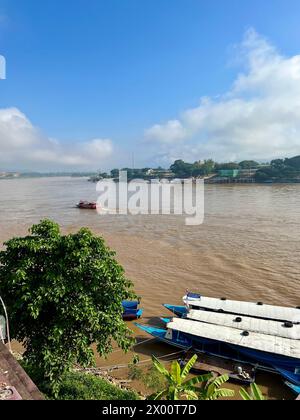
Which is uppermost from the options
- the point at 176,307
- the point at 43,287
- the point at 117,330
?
the point at 43,287

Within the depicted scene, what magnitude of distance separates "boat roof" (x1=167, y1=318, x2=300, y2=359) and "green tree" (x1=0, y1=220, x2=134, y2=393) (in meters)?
4.47

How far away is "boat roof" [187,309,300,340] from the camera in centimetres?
1215

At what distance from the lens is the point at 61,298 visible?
8109mm

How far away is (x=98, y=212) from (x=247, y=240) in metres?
25.4

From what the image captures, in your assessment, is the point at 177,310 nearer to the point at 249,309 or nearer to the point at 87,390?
the point at 249,309

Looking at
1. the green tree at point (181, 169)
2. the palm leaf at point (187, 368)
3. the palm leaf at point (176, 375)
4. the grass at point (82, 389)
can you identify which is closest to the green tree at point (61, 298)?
the grass at point (82, 389)

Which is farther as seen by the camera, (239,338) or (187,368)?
(239,338)

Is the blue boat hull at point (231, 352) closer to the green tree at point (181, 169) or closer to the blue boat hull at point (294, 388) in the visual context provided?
the blue boat hull at point (294, 388)

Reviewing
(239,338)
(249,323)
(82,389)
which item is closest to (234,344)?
(239,338)

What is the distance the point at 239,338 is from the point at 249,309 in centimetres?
269

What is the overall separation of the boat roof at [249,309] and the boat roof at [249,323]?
1.94 ft
